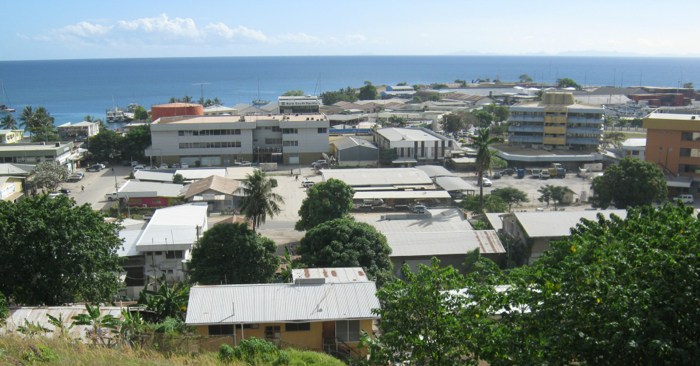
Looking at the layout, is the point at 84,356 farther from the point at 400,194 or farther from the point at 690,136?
the point at 690,136

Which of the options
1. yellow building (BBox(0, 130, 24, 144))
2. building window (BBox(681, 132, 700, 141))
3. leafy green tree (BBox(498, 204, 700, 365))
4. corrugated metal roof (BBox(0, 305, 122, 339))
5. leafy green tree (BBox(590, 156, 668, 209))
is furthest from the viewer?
yellow building (BBox(0, 130, 24, 144))

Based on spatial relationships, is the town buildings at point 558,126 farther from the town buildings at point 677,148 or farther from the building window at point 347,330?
the building window at point 347,330

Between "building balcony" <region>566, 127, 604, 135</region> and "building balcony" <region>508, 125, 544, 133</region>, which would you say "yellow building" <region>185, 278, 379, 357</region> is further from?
"building balcony" <region>566, 127, 604, 135</region>

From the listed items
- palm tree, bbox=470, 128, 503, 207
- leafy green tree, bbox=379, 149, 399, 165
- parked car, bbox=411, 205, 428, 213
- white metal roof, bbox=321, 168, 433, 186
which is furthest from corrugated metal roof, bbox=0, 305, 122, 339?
leafy green tree, bbox=379, 149, 399, 165

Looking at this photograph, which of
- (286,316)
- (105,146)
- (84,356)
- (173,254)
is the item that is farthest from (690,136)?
(105,146)

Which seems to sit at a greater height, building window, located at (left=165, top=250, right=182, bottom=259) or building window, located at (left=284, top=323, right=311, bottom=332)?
building window, located at (left=284, top=323, right=311, bottom=332)

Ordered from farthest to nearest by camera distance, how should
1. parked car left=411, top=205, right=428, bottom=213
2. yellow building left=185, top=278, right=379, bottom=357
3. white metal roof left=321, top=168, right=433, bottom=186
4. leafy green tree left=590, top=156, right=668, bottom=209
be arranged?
1. white metal roof left=321, top=168, right=433, bottom=186
2. parked car left=411, top=205, right=428, bottom=213
3. leafy green tree left=590, top=156, right=668, bottom=209
4. yellow building left=185, top=278, right=379, bottom=357

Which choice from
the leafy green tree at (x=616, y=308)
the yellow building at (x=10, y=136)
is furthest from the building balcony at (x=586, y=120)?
the yellow building at (x=10, y=136)

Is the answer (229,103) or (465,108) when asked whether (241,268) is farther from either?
(229,103)
